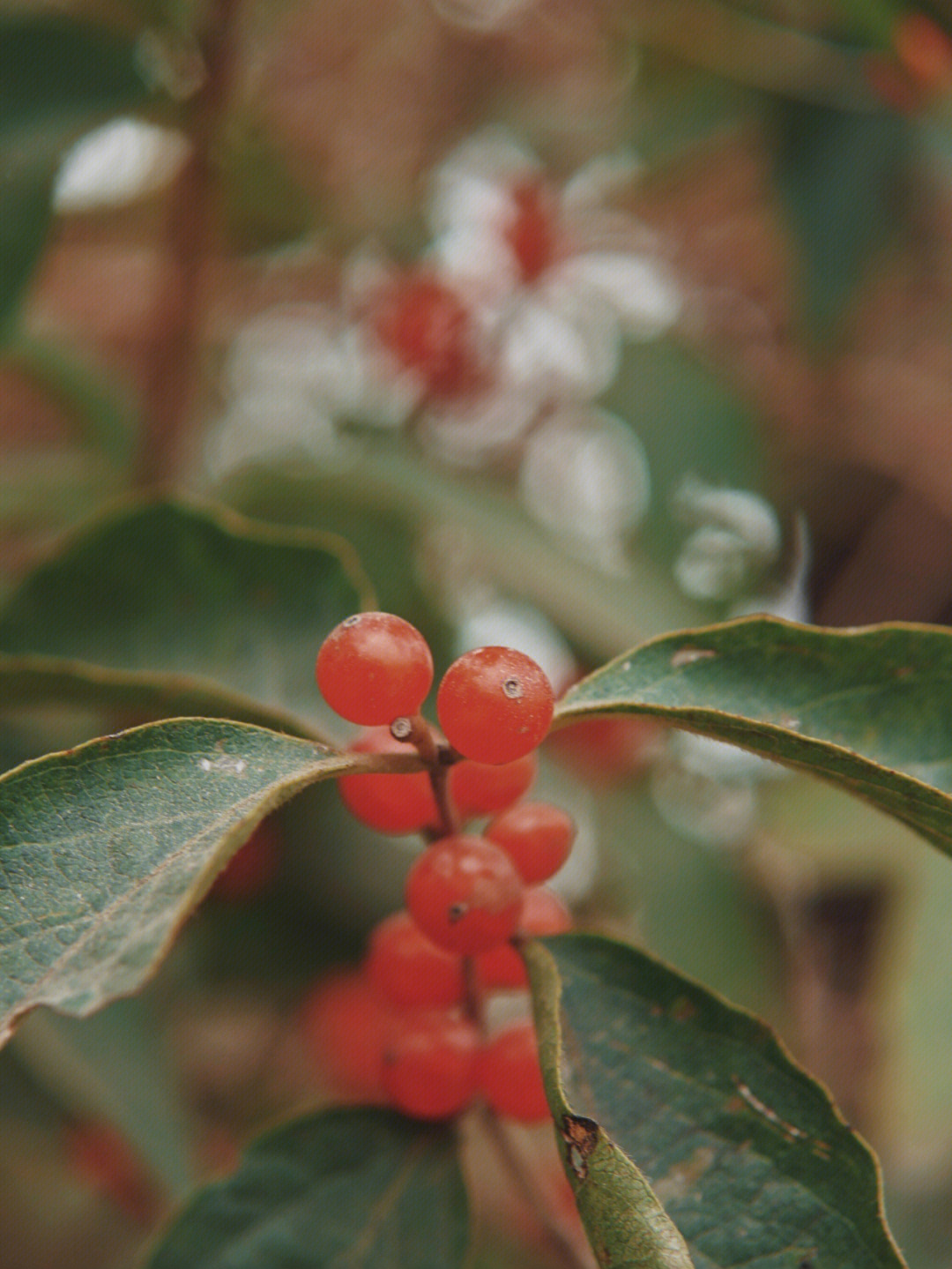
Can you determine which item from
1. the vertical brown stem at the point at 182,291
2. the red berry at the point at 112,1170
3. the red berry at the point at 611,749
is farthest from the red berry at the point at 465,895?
the red berry at the point at 611,749

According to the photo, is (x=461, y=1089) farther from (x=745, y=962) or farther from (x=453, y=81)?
(x=453, y=81)

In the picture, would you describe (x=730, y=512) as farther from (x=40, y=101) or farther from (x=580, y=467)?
(x=40, y=101)

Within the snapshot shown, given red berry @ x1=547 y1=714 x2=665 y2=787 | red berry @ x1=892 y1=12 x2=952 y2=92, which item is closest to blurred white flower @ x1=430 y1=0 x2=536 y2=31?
red berry @ x1=892 y1=12 x2=952 y2=92

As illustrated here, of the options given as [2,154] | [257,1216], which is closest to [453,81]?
[2,154]

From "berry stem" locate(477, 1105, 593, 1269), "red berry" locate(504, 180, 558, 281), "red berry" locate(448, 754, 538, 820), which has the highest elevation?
"red berry" locate(448, 754, 538, 820)

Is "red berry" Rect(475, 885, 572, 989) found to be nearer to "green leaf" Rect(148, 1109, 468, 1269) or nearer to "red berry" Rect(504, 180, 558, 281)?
"green leaf" Rect(148, 1109, 468, 1269)

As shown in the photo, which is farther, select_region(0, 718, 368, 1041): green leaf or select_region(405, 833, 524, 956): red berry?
select_region(405, 833, 524, 956): red berry

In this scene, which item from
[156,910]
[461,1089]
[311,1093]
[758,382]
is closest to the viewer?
[156,910]
